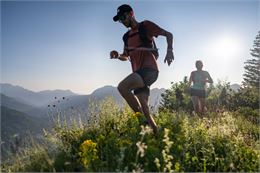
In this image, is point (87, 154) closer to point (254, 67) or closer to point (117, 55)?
point (117, 55)

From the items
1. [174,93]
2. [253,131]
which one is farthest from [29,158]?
[174,93]

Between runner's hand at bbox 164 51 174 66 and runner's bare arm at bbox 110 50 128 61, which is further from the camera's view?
runner's bare arm at bbox 110 50 128 61

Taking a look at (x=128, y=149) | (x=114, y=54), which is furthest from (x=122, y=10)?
(x=128, y=149)

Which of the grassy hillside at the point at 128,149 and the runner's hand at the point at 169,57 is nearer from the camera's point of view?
the grassy hillside at the point at 128,149

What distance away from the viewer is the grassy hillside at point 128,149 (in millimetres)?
4684

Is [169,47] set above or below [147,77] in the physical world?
above

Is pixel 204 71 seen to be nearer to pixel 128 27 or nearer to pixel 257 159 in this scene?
pixel 128 27

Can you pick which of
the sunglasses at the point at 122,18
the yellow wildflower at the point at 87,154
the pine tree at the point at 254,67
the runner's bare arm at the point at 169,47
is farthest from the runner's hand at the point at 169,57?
the pine tree at the point at 254,67

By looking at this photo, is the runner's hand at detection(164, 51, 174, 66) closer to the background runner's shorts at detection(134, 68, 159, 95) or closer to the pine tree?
the background runner's shorts at detection(134, 68, 159, 95)

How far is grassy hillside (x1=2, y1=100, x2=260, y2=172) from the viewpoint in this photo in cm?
468

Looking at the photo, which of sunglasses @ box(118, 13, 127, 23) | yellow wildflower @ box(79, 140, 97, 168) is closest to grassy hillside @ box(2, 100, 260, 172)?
yellow wildflower @ box(79, 140, 97, 168)

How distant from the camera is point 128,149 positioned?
510cm

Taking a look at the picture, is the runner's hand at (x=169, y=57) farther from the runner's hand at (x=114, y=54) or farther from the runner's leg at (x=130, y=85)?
the runner's hand at (x=114, y=54)

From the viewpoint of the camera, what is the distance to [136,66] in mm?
6891
